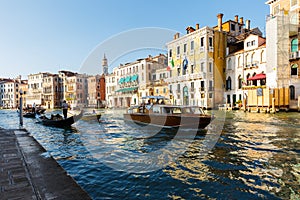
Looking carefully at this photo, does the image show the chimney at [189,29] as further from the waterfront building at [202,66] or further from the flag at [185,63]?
the flag at [185,63]

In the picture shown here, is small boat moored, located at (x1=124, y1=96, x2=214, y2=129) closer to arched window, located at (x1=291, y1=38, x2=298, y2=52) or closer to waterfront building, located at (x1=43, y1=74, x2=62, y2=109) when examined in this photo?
arched window, located at (x1=291, y1=38, x2=298, y2=52)

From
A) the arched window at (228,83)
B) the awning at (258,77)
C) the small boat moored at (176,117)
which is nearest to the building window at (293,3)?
the awning at (258,77)

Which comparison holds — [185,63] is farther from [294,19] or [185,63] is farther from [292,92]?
[292,92]

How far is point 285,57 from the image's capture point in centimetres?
2511

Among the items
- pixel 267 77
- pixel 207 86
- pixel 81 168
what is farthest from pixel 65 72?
pixel 81 168

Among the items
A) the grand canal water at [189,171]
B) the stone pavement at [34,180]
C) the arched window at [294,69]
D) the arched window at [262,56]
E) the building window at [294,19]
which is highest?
the building window at [294,19]

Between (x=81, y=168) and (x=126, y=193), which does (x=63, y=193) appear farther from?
(x=81, y=168)

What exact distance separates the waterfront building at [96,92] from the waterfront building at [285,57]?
1868 inches

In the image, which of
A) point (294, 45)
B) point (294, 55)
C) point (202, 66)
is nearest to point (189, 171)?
point (294, 55)

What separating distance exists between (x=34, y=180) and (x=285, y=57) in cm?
2965

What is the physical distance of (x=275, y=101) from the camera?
2369 cm

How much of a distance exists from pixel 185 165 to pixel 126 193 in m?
2.09

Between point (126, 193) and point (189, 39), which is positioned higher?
point (189, 39)

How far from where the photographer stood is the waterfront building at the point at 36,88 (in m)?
71.7
